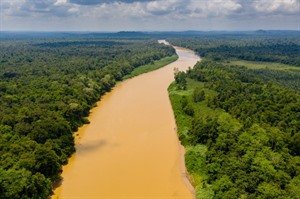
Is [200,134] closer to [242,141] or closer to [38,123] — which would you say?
[242,141]

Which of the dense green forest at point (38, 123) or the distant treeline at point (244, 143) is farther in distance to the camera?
the distant treeline at point (244, 143)

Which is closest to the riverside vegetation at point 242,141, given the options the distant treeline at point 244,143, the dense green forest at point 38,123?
the distant treeline at point 244,143

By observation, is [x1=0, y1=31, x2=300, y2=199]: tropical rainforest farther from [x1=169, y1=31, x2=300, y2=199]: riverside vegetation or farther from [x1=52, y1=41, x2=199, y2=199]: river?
[x1=52, y1=41, x2=199, y2=199]: river

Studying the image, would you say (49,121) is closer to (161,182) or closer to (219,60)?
(161,182)

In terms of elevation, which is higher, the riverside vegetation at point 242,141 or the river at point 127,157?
the riverside vegetation at point 242,141

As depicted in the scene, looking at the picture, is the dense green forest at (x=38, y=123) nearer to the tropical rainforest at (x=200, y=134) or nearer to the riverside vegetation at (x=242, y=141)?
the tropical rainforest at (x=200, y=134)

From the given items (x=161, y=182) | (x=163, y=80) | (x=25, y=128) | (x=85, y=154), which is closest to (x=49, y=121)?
(x=25, y=128)
